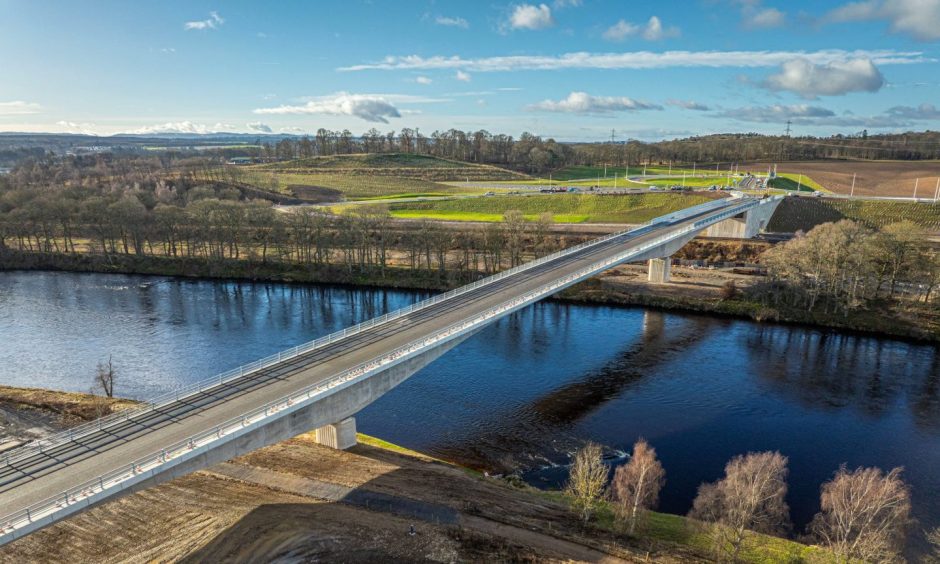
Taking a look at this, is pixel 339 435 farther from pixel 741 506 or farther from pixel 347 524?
pixel 741 506

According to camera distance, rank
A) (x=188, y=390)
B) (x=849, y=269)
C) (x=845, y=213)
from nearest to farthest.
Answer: (x=188, y=390), (x=849, y=269), (x=845, y=213)

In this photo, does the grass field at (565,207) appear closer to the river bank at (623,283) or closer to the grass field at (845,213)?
the grass field at (845,213)

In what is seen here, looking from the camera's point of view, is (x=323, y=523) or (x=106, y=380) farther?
(x=106, y=380)

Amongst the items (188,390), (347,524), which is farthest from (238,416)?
(347,524)

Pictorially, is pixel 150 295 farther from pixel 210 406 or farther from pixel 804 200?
pixel 804 200

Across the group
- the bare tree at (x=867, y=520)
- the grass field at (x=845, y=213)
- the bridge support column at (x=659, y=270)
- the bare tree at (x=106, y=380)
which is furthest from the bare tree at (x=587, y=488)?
the grass field at (x=845, y=213)

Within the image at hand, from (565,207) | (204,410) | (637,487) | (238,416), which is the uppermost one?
(565,207)
